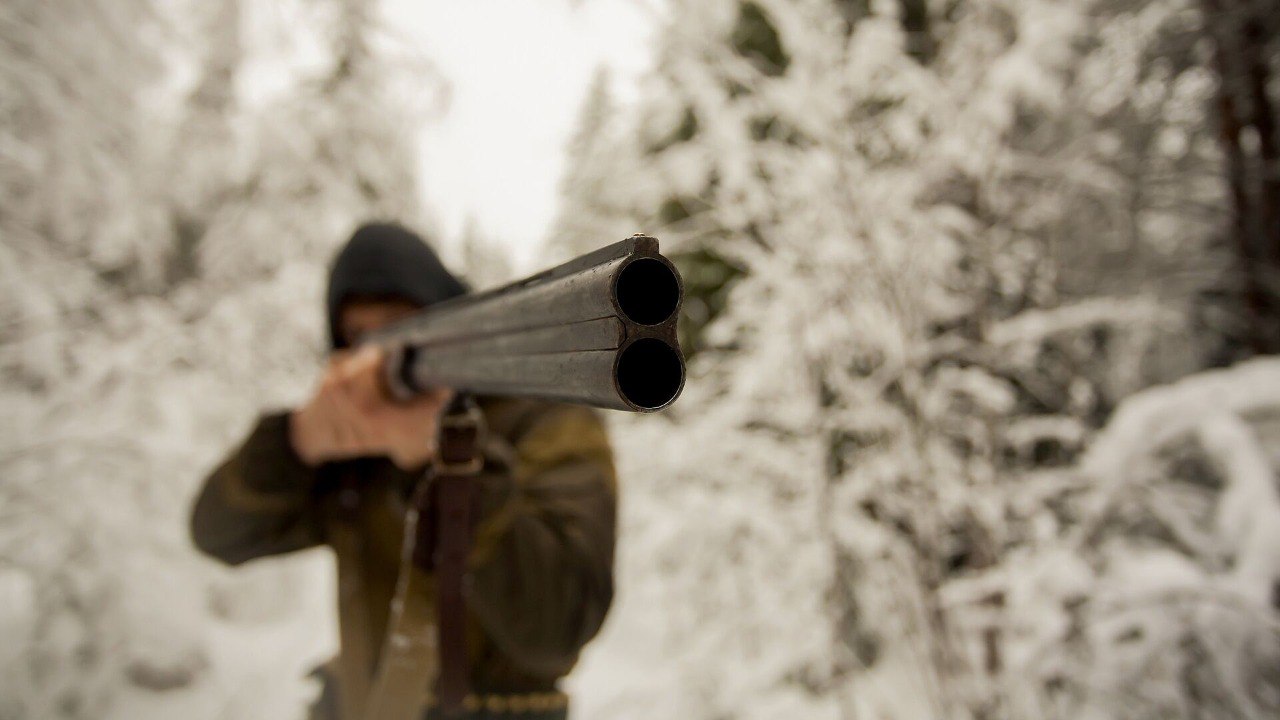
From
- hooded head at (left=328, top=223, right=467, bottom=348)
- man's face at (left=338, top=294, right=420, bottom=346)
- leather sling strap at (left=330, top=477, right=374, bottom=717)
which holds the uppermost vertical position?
hooded head at (left=328, top=223, right=467, bottom=348)

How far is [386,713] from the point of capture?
1.42 m

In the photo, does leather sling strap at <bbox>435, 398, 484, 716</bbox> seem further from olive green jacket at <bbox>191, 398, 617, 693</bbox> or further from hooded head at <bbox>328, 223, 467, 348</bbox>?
hooded head at <bbox>328, 223, 467, 348</bbox>

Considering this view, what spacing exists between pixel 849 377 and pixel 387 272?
2160 mm

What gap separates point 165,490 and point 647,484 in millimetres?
3656

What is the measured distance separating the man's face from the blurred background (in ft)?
5.07

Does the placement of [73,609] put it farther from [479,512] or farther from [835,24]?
[835,24]

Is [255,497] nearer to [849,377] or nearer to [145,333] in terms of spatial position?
[849,377]

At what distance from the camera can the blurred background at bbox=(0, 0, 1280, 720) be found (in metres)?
2.12

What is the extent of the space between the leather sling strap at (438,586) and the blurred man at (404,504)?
0.21 ft

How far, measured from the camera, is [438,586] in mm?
1315

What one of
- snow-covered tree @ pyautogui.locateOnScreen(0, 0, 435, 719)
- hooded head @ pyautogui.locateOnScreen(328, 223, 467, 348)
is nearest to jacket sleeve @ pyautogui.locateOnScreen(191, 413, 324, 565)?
hooded head @ pyautogui.locateOnScreen(328, 223, 467, 348)

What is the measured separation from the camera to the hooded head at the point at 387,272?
2135mm

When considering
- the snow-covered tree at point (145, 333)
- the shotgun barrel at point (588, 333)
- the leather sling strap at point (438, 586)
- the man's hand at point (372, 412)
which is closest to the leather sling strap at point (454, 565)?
the leather sling strap at point (438, 586)

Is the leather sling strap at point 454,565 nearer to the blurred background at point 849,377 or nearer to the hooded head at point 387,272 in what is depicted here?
the hooded head at point 387,272
